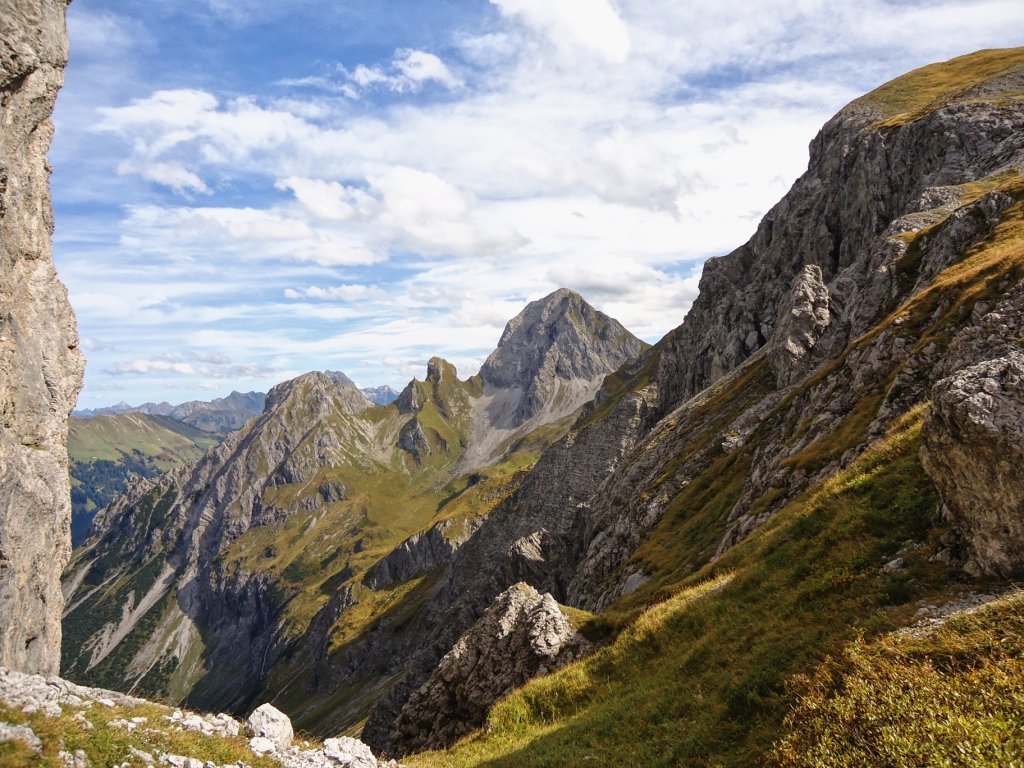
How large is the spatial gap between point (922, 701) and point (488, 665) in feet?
81.4

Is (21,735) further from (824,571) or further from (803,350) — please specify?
(803,350)

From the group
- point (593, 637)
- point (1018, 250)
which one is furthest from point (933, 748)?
point (1018, 250)

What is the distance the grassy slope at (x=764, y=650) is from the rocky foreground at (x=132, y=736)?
664cm

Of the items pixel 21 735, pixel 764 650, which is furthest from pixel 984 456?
pixel 21 735

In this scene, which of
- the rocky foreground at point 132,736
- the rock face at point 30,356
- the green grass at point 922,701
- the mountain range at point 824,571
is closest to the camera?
the green grass at point 922,701

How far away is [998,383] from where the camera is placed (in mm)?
14711

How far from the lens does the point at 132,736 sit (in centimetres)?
1470

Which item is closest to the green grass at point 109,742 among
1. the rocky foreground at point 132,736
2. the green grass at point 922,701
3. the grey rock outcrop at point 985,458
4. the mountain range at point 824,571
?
the rocky foreground at point 132,736

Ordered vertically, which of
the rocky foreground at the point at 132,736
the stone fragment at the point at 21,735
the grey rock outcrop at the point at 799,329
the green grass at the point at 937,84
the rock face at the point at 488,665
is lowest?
the rock face at the point at 488,665

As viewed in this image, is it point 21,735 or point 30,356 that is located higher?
point 30,356

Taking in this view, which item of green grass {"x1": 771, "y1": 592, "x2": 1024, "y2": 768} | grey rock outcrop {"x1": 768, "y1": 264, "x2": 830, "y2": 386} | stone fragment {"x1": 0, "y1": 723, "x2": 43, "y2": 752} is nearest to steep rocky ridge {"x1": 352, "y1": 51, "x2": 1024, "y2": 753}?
grey rock outcrop {"x1": 768, "y1": 264, "x2": 830, "y2": 386}

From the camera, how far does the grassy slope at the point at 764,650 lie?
41.7ft

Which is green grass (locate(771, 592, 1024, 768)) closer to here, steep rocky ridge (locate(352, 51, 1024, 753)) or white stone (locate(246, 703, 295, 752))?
steep rocky ridge (locate(352, 51, 1024, 753))

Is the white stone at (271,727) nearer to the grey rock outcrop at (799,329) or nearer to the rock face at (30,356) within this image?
the rock face at (30,356)
